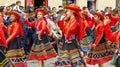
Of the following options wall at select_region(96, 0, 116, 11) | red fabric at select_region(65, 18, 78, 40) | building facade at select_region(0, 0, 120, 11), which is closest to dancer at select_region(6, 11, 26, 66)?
red fabric at select_region(65, 18, 78, 40)

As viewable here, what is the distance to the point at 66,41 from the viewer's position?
9773 mm

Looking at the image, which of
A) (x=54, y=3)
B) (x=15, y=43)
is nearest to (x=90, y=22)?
(x=15, y=43)

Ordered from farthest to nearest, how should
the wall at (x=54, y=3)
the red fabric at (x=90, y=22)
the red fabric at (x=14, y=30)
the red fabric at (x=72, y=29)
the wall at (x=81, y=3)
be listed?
the wall at (x=81, y=3), the wall at (x=54, y=3), the red fabric at (x=90, y=22), the red fabric at (x=14, y=30), the red fabric at (x=72, y=29)

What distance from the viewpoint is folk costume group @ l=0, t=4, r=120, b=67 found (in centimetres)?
964

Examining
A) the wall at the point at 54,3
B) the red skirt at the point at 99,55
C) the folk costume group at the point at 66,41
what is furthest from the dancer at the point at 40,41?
the wall at the point at 54,3

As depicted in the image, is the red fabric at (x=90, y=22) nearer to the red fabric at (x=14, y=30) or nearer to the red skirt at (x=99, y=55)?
the red skirt at (x=99, y=55)

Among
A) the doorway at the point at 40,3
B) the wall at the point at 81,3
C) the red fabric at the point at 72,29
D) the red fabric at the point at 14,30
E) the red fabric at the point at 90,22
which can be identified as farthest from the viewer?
the wall at the point at 81,3

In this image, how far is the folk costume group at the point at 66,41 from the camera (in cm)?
964

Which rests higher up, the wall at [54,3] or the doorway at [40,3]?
the doorway at [40,3]

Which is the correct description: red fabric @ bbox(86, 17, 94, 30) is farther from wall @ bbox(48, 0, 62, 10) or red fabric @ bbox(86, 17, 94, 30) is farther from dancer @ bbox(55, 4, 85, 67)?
wall @ bbox(48, 0, 62, 10)

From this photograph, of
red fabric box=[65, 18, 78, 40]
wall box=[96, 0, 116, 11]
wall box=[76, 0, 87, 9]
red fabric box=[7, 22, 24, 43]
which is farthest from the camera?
wall box=[96, 0, 116, 11]

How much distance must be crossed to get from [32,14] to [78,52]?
4.98 meters

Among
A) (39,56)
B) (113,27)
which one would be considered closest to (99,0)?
(113,27)

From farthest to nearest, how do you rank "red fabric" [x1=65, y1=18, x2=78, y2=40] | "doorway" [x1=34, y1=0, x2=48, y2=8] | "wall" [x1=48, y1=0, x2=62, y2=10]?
"wall" [x1=48, y1=0, x2=62, y2=10] → "doorway" [x1=34, y1=0, x2=48, y2=8] → "red fabric" [x1=65, y1=18, x2=78, y2=40]
